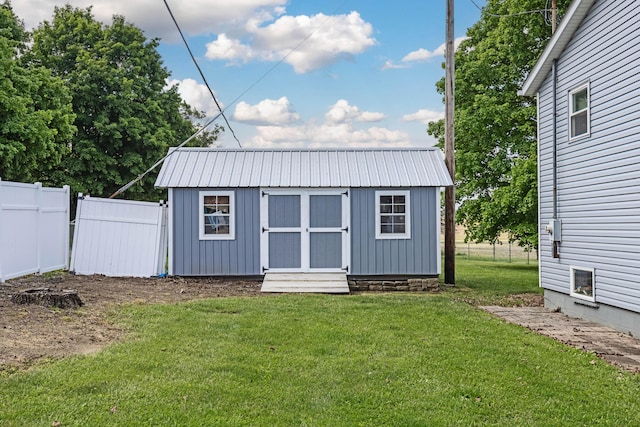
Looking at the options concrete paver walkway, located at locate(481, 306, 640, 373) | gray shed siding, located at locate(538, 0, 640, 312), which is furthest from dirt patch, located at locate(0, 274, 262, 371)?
gray shed siding, located at locate(538, 0, 640, 312)

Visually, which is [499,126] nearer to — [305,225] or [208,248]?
[305,225]

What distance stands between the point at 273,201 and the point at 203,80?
3155 mm

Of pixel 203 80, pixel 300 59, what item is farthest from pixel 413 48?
pixel 203 80

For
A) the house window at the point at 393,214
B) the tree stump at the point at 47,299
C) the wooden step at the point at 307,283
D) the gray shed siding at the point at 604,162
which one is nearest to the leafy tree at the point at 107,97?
the wooden step at the point at 307,283

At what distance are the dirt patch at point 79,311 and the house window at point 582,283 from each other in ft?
18.6

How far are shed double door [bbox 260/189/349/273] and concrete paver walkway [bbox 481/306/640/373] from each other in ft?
12.3

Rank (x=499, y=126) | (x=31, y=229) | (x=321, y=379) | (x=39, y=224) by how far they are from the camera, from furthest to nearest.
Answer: (x=499, y=126)
(x=39, y=224)
(x=31, y=229)
(x=321, y=379)

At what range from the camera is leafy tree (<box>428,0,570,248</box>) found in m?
17.2

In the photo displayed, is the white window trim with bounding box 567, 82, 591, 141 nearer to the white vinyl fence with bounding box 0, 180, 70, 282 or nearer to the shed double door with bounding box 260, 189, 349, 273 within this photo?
the shed double door with bounding box 260, 189, 349, 273

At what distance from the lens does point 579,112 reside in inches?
358

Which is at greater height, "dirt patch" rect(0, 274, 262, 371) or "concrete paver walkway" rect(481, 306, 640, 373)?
"dirt patch" rect(0, 274, 262, 371)

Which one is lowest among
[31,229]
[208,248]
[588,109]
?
[208,248]

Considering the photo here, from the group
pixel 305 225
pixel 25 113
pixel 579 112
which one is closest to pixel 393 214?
pixel 305 225

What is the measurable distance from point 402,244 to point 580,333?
480 cm
